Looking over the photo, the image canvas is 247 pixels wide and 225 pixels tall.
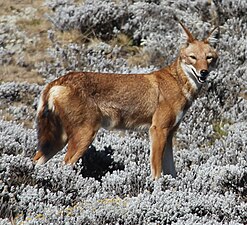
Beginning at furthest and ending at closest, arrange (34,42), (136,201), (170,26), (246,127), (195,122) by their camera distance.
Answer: (170,26)
(34,42)
(195,122)
(246,127)
(136,201)

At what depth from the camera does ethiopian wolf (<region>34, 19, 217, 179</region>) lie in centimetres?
641

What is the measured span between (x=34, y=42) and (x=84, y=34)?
3.15 feet

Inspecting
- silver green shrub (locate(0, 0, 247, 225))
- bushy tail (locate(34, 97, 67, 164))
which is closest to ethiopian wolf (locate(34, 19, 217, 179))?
bushy tail (locate(34, 97, 67, 164))

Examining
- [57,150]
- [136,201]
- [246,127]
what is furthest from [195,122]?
[136,201]

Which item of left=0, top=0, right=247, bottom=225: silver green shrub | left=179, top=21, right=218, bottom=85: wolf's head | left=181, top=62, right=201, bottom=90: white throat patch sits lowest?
left=0, top=0, right=247, bottom=225: silver green shrub

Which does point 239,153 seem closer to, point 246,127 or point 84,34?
point 246,127

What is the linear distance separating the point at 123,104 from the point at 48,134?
921mm

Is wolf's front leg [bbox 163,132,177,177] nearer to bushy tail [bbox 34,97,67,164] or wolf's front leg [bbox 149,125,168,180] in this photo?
wolf's front leg [bbox 149,125,168,180]

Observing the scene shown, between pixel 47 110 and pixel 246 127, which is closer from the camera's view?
pixel 47 110

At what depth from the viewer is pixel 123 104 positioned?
6922mm

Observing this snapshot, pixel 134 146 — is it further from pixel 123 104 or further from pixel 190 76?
Result: pixel 190 76

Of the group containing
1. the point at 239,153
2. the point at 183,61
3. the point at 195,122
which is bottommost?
the point at 195,122

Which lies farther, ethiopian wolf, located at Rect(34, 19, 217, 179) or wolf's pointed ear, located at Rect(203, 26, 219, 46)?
wolf's pointed ear, located at Rect(203, 26, 219, 46)

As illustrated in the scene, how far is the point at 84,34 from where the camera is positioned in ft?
36.0
